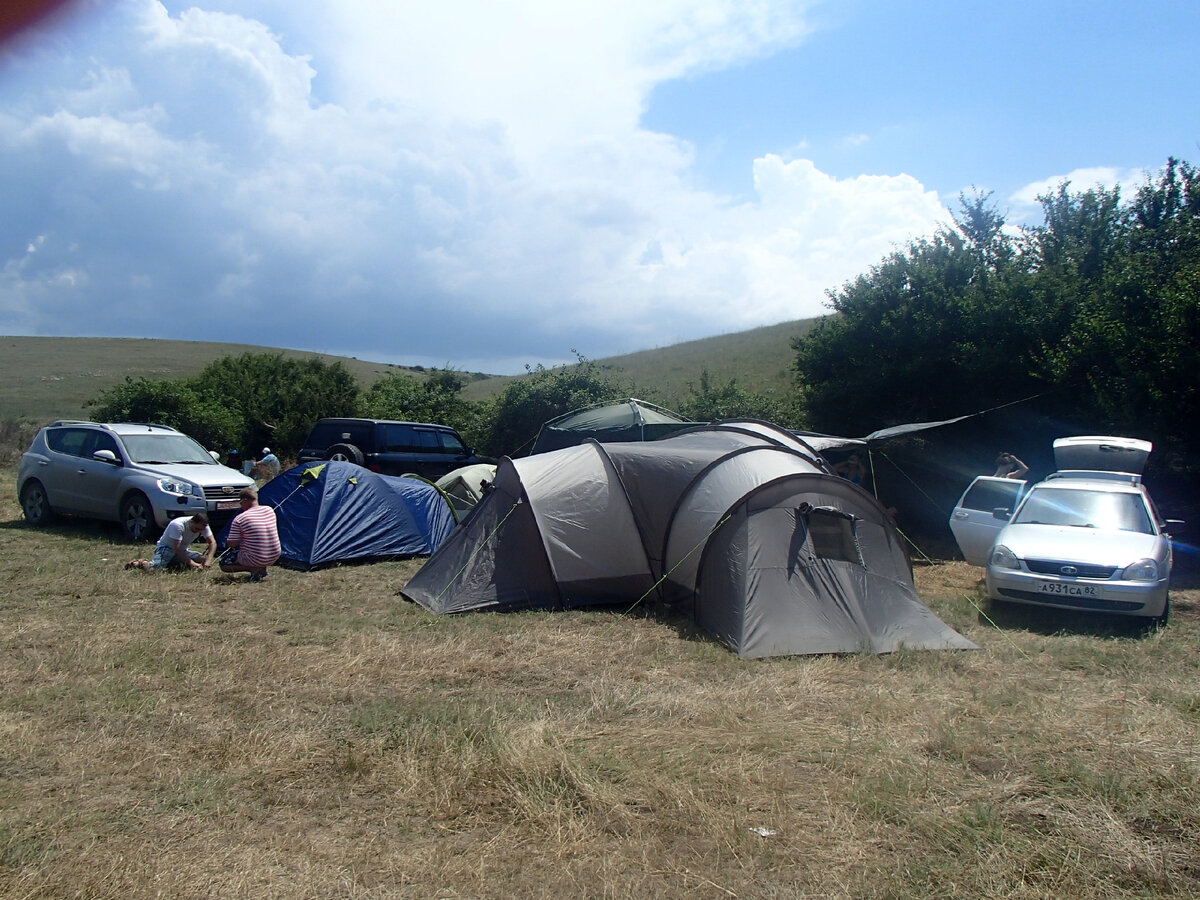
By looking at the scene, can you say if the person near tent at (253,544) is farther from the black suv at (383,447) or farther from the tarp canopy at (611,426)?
the tarp canopy at (611,426)

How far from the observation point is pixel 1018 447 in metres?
16.2

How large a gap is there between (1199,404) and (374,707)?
43.7 ft

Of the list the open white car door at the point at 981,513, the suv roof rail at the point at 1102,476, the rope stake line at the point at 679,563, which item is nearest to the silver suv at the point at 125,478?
the rope stake line at the point at 679,563

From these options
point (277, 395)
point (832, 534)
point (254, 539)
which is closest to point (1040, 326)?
point (832, 534)

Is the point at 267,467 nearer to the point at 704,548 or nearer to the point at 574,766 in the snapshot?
the point at 704,548

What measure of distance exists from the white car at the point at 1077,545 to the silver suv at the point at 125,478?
34.5 ft

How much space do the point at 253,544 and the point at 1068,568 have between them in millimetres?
8983

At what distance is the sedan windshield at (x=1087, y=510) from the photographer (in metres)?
9.26

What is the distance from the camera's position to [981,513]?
11078 millimetres

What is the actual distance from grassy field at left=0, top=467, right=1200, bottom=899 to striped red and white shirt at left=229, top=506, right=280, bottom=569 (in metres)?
1.90

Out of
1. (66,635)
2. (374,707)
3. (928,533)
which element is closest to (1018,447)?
(928,533)

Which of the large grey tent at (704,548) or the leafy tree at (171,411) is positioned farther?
the leafy tree at (171,411)

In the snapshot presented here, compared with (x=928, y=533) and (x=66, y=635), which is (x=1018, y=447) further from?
(x=66, y=635)

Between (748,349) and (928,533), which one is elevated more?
(748,349)
